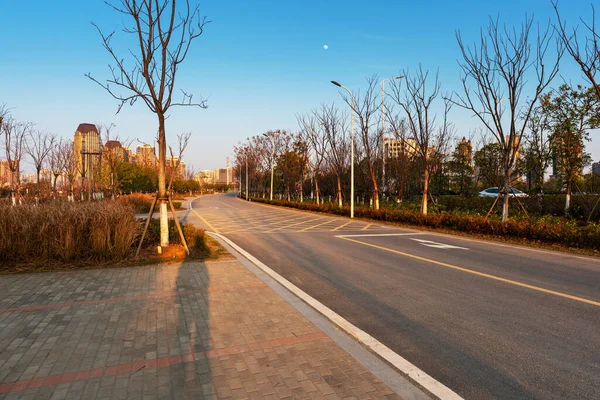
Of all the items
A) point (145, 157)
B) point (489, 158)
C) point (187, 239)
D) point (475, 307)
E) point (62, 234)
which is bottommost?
point (475, 307)

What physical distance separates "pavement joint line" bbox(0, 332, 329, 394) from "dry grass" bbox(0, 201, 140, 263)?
201 inches

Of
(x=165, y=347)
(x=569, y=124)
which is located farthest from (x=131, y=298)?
(x=569, y=124)

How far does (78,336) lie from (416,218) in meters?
14.8

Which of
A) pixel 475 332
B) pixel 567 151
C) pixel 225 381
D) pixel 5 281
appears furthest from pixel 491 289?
pixel 567 151

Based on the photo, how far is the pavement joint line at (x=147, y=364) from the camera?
3018mm

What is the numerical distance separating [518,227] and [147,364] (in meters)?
12.0

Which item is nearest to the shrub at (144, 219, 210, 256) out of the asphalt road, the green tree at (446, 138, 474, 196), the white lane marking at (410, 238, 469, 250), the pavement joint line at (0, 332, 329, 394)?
the asphalt road

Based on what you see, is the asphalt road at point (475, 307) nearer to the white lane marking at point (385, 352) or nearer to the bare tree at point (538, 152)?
the white lane marking at point (385, 352)

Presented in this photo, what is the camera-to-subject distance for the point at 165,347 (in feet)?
12.2

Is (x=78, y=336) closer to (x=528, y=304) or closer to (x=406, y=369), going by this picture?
(x=406, y=369)

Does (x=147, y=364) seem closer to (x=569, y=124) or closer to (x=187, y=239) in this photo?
(x=187, y=239)

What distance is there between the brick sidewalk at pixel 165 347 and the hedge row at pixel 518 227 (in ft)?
30.5

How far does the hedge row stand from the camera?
10180 mm

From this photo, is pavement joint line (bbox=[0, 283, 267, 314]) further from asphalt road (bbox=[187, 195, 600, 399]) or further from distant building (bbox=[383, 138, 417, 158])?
distant building (bbox=[383, 138, 417, 158])
